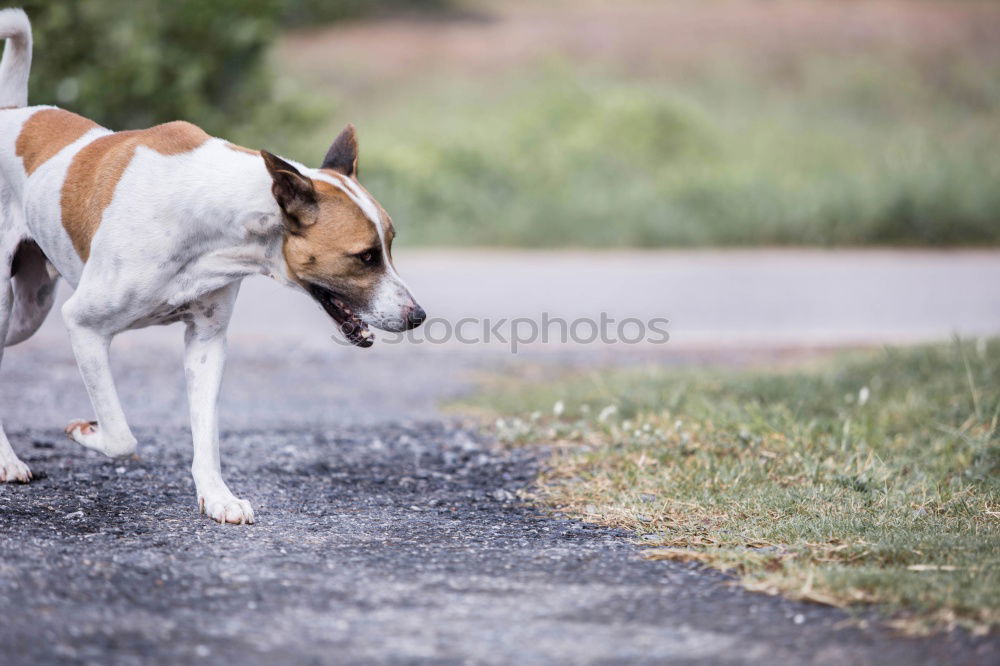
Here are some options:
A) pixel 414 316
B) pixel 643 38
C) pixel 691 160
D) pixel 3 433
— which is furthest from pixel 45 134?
pixel 643 38

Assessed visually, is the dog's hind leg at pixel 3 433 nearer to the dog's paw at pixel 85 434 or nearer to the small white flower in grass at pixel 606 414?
the dog's paw at pixel 85 434

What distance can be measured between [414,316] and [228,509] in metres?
1.01

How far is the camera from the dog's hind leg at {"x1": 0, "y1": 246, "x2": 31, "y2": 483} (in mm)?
5172

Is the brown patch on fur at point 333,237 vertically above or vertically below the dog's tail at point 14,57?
below

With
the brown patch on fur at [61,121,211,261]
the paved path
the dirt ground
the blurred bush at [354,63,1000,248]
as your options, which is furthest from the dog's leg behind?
the dirt ground

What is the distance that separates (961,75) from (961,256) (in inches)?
430

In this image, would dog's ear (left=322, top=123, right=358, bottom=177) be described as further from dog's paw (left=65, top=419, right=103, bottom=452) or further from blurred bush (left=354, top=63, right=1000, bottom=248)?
blurred bush (left=354, top=63, right=1000, bottom=248)

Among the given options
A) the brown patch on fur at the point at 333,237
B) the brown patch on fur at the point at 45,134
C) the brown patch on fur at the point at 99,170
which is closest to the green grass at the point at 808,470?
the brown patch on fur at the point at 333,237

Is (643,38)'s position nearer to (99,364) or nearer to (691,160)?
(691,160)

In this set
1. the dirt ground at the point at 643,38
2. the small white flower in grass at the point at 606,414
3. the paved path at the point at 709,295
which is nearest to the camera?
the small white flower in grass at the point at 606,414

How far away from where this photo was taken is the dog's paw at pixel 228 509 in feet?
15.4

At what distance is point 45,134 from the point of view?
5215 mm

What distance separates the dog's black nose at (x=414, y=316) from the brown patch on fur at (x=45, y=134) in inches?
62.8

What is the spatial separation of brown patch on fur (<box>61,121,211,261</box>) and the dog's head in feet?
1.67
